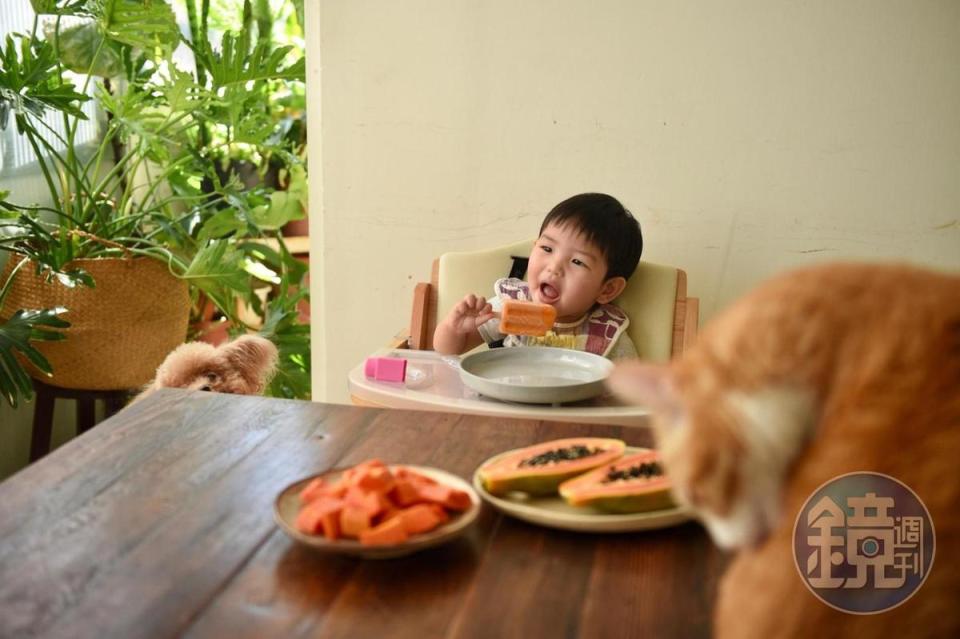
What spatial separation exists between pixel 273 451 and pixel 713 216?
146 centimetres

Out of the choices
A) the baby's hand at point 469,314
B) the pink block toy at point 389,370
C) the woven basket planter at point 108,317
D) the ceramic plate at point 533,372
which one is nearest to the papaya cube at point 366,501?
the ceramic plate at point 533,372

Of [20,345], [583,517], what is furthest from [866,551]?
[20,345]

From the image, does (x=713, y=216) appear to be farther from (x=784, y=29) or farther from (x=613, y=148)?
(x=784, y=29)

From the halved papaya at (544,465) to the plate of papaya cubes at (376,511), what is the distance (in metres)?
0.05

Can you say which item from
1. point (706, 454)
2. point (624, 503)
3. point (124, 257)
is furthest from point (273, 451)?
point (124, 257)

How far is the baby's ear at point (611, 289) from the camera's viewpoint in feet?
7.40

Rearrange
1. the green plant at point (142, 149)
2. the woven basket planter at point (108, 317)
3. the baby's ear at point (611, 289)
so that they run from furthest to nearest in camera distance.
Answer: the woven basket planter at point (108, 317) → the green plant at point (142, 149) → the baby's ear at point (611, 289)

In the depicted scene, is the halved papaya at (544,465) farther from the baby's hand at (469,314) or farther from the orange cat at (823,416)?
the baby's hand at (469,314)

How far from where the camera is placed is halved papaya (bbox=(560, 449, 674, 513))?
3.55 ft

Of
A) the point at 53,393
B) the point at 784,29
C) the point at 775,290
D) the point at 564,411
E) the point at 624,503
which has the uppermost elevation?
the point at 784,29

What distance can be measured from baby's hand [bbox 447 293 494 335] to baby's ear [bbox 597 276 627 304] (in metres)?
0.29

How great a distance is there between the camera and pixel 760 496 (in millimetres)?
697

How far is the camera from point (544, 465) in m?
1.17

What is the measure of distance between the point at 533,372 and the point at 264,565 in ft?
3.21
